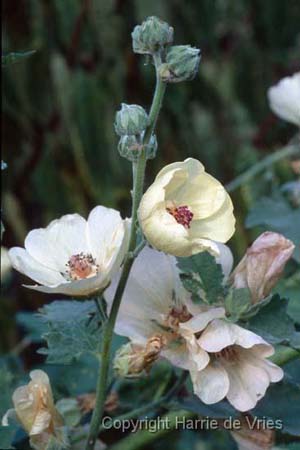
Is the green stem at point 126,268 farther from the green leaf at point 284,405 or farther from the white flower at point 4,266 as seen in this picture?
the white flower at point 4,266

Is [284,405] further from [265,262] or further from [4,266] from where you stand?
[4,266]

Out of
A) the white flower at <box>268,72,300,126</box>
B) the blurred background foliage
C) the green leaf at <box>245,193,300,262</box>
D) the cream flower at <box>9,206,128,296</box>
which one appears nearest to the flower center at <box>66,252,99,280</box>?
the cream flower at <box>9,206,128,296</box>

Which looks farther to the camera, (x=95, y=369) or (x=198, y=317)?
(x=95, y=369)

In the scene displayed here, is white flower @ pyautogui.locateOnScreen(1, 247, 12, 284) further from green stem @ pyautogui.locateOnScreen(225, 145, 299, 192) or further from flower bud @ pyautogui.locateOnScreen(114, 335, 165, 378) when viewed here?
green stem @ pyautogui.locateOnScreen(225, 145, 299, 192)

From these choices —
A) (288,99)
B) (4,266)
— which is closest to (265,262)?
(4,266)

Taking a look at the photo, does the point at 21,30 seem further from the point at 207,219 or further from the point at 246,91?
the point at 207,219

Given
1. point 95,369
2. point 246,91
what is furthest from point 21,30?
point 95,369

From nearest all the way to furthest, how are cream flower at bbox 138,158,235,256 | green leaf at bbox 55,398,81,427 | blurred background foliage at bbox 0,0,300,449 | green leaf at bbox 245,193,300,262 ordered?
cream flower at bbox 138,158,235,256 → green leaf at bbox 55,398,81,427 → green leaf at bbox 245,193,300,262 → blurred background foliage at bbox 0,0,300,449
